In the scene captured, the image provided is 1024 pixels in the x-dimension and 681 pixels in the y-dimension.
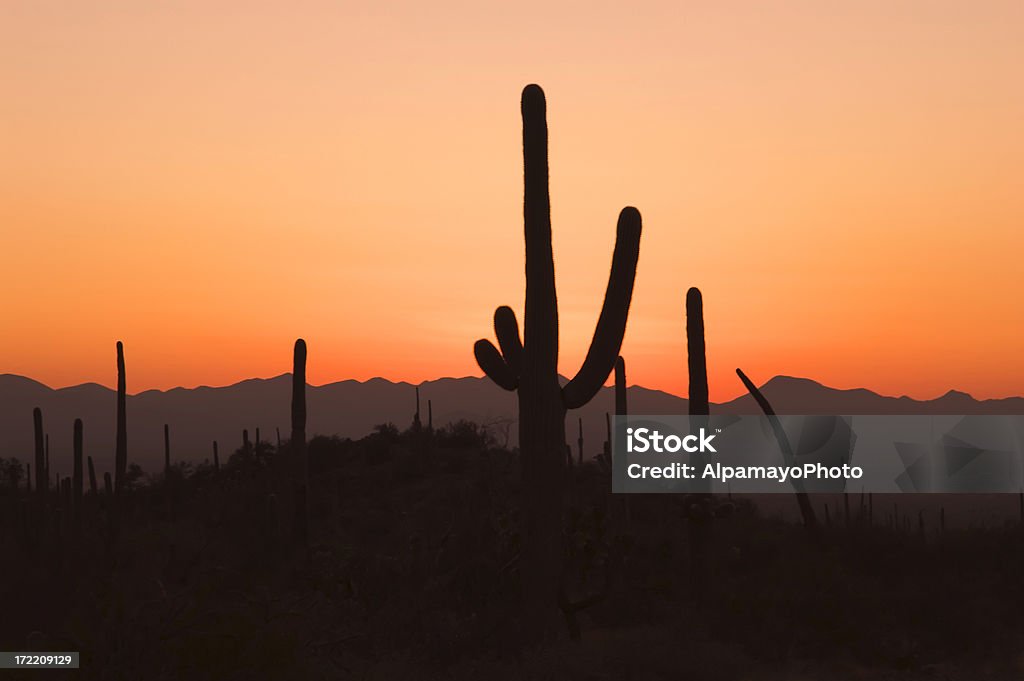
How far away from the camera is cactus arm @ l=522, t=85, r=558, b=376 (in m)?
13.5

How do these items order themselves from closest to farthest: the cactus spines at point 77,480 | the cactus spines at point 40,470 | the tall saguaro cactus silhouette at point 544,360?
the tall saguaro cactus silhouette at point 544,360, the cactus spines at point 77,480, the cactus spines at point 40,470

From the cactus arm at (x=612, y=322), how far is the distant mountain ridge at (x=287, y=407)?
12247 cm

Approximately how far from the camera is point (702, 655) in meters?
13.3

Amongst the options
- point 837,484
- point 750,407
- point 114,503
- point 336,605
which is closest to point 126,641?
point 336,605

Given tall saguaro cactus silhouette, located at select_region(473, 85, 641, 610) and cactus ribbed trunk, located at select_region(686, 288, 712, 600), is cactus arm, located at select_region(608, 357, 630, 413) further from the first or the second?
tall saguaro cactus silhouette, located at select_region(473, 85, 641, 610)

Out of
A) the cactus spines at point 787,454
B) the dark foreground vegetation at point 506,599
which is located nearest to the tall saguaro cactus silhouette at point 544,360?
the dark foreground vegetation at point 506,599

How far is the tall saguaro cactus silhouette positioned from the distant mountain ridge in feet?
402

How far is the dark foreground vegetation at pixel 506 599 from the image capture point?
10.5 metres

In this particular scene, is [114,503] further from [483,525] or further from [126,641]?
[126,641]

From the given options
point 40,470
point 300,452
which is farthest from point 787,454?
point 40,470

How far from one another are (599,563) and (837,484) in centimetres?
1747

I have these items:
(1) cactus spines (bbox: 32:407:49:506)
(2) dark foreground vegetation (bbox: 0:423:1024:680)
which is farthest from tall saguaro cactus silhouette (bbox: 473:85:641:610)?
(1) cactus spines (bbox: 32:407:49:506)

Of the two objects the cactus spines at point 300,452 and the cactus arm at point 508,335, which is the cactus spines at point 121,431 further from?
the cactus arm at point 508,335

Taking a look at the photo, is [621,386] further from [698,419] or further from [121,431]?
[121,431]
